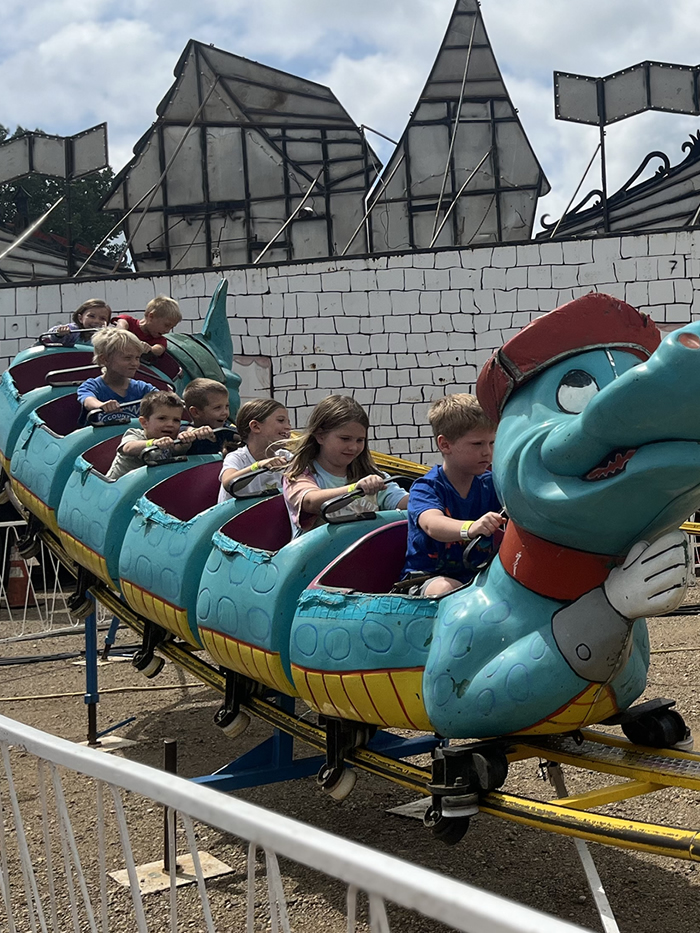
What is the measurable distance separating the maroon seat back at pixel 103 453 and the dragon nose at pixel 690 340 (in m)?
3.17

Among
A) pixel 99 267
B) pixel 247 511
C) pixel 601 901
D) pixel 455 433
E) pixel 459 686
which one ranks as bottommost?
pixel 601 901

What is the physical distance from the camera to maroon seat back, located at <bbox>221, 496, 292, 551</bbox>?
132 inches

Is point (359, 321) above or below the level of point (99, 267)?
below

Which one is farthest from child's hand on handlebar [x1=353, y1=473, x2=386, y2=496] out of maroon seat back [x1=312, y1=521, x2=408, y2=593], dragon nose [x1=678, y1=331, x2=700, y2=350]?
dragon nose [x1=678, y1=331, x2=700, y2=350]

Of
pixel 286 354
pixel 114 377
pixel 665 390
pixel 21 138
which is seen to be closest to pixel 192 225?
pixel 21 138

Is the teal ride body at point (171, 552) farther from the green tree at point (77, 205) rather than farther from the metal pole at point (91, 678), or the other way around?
the green tree at point (77, 205)

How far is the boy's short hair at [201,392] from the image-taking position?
4.49 m

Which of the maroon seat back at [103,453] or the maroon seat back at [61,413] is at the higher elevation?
the maroon seat back at [61,413]

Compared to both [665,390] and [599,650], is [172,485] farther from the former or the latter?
[665,390]

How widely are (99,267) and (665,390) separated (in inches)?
685

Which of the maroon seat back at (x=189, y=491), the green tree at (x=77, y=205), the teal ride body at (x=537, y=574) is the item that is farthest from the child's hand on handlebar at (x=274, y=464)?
the green tree at (x=77, y=205)

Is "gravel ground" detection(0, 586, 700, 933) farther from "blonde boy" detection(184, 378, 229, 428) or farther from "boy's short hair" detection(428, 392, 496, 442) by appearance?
"blonde boy" detection(184, 378, 229, 428)

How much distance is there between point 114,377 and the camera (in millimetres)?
5012

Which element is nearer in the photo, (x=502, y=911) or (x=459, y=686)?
(x=502, y=911)
